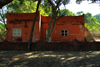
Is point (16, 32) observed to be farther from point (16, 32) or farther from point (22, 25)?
point (22, 25)

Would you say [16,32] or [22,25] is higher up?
[22,25]

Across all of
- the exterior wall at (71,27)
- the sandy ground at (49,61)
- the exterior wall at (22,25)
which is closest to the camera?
the sandy ground at (49,61)

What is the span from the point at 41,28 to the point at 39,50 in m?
6.24

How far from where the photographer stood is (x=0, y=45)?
8.05 metres

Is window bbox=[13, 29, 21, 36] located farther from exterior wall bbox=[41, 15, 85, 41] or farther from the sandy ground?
the sandy ground

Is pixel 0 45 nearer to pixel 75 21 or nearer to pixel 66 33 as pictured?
pixel 66 33

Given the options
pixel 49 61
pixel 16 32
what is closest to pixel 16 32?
pixel 16 32

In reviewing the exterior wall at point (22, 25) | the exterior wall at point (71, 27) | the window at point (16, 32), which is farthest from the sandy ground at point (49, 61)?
the exterior wall at point (71, 27)

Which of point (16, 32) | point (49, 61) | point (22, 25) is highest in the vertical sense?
point (22, 25)

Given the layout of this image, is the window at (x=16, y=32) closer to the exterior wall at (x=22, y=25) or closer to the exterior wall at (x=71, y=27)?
the exterior wall at (x=22, y=25)

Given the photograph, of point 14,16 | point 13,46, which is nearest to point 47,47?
point 13,46

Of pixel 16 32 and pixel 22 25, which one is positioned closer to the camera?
pixel 22 25

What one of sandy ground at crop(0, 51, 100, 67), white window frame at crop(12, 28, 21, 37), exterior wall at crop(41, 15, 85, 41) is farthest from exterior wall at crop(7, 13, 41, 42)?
sandy ground at crop(0, 51, 100, 67)

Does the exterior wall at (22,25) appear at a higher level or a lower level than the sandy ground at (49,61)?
higher
